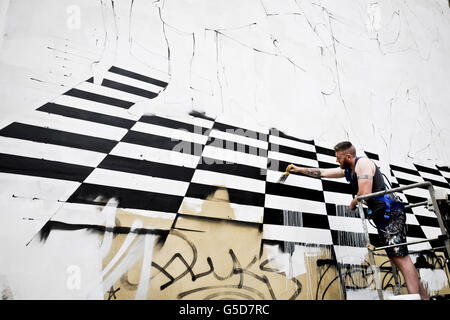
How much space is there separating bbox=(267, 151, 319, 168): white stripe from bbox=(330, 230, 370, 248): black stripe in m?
0.44

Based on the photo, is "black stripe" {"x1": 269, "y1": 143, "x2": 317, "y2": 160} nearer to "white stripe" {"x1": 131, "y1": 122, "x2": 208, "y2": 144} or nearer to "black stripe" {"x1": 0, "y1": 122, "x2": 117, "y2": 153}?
"white stripe" {"x1": 131, "y1": 122, "x2": 208, "y2": 144}

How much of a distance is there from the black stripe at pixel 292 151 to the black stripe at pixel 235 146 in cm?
8

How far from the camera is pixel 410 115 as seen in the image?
2.46 m

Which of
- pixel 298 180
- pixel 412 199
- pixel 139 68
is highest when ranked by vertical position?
pixel 139 68

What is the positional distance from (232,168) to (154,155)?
44cm

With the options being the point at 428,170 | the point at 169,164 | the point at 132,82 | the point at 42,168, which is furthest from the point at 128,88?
the point at 428,170

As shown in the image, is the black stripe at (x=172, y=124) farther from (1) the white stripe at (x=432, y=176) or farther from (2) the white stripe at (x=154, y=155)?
(1) the white stripe at (x=432, y=176)

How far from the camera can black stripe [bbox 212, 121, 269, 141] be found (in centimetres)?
174

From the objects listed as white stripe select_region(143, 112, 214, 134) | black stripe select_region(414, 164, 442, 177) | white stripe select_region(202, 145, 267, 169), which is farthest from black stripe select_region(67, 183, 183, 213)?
black stripe select_region(414, 164, 442, 177)

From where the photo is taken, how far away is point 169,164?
58.8 inches

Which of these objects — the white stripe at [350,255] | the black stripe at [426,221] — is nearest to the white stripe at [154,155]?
the white stripe at [350,255]

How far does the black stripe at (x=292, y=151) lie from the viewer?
1.80 meters

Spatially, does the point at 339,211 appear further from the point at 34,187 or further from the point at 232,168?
the point at 34,187
